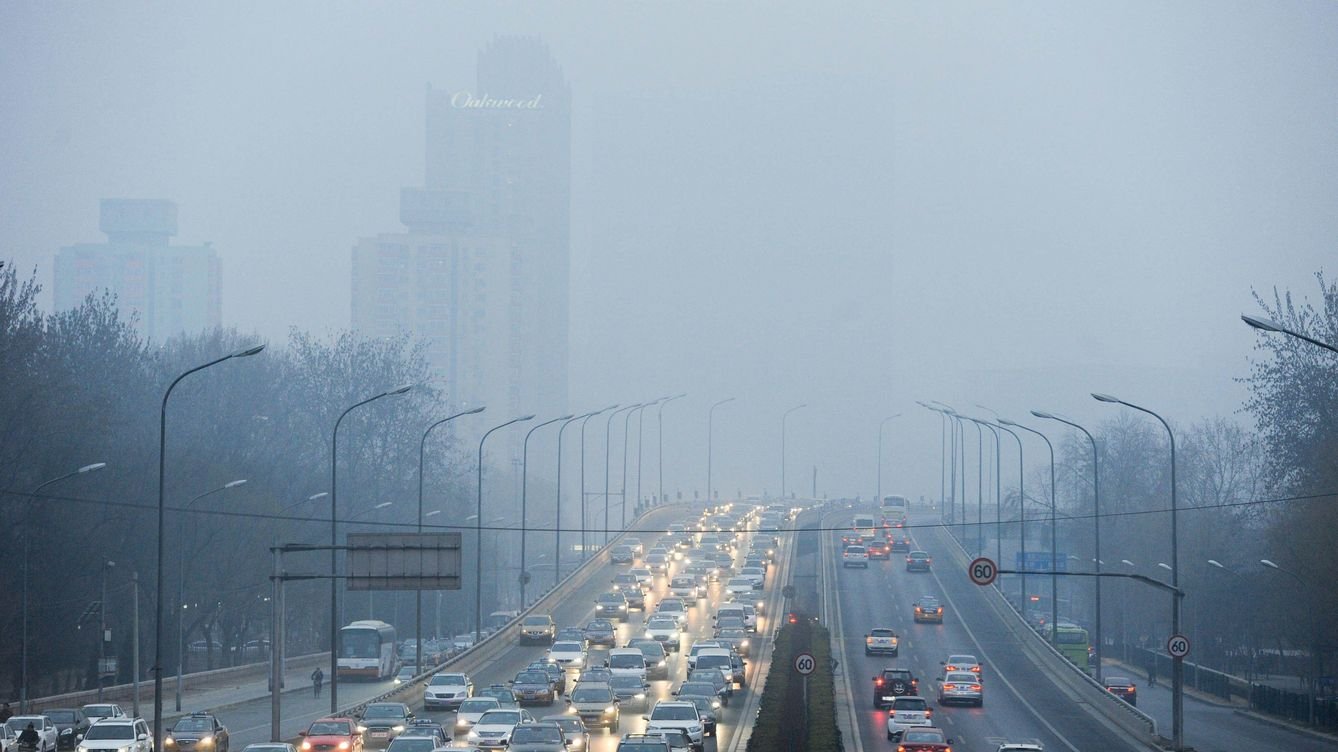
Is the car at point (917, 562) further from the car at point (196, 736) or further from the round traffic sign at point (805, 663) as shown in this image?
the car at point (196, 736)

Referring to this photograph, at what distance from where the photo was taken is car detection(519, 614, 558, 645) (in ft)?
262

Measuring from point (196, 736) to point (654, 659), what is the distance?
25.2m

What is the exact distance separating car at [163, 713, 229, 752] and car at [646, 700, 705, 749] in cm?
1053

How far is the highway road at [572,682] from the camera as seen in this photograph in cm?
5069

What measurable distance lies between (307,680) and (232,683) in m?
3.48

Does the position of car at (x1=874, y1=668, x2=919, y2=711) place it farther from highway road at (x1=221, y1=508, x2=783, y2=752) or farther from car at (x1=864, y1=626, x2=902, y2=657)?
car at (x1=864, y1=626, x2=902, y2=657)

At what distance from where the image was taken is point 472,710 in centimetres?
4784

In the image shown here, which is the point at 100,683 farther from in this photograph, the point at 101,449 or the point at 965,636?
the point at 965,636

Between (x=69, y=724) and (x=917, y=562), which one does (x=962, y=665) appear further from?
(x=917, y=562)

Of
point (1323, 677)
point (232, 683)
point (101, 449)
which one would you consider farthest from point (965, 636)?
point (101, 449)

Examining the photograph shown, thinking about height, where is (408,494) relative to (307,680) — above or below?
above

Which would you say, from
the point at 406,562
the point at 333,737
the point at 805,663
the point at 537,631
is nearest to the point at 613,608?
the point at 537,631

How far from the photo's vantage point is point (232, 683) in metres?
76.9

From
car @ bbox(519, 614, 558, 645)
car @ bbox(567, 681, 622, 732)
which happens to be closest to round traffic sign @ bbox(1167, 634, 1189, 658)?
car @ bbox(567, 681, 622, 732)
